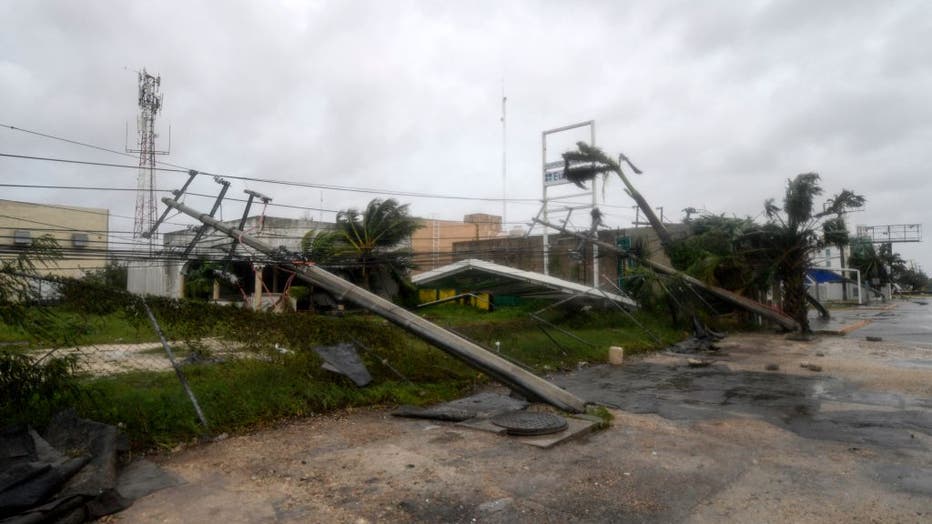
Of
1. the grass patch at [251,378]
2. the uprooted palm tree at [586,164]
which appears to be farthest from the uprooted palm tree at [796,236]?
the grass patch at [251,378]

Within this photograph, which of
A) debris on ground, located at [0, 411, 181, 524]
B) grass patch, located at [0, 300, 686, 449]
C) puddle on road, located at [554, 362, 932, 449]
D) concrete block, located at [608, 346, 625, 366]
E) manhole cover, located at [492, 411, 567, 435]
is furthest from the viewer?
concrete block, located at [608, 346, 625, 366]

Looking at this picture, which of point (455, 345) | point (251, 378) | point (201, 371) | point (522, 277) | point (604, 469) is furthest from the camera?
point (522, 277)

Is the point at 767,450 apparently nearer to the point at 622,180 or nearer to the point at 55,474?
the point at 55,474

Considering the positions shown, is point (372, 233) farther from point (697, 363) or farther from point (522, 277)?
point (697, 363)

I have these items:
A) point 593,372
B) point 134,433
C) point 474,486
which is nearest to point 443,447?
point 474,486

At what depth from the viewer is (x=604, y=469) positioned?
6.36 m

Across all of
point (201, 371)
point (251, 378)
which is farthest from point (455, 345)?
point (201, 371)

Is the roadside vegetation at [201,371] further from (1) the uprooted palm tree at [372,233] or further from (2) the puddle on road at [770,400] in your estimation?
(1) the uprooted palm tree at [372,233]

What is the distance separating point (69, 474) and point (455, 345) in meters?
5.86

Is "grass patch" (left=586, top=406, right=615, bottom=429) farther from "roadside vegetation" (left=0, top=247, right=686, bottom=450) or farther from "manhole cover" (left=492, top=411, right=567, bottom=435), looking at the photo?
"roadside vegetation" (left=0, top=247, right=686, bottom=450)

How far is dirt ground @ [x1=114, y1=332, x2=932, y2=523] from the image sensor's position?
5.17 meters

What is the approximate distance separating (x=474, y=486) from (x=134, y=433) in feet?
13.2

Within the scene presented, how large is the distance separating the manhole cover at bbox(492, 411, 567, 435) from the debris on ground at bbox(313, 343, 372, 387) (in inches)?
95.3

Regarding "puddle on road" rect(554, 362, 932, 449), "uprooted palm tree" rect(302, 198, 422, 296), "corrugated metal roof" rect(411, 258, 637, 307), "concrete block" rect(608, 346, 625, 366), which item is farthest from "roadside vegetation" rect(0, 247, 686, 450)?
"uprooted palm tree" rect(302, 198, 422, 296)
